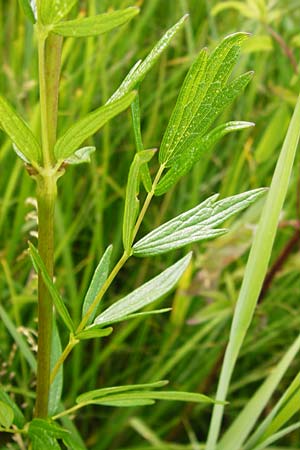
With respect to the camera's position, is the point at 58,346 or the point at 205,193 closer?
the point at 58,346

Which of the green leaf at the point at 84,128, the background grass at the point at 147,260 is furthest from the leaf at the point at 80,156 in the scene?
the background grass at the point at 147,260

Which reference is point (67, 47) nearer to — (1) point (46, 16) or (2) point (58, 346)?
(2) point (58, 346)

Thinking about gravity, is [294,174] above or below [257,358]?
above

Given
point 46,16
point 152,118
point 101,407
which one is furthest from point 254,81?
point 46,16

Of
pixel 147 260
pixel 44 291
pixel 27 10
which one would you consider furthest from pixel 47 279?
pixel 147 260

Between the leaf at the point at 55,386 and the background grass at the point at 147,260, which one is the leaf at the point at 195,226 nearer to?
the leaf at the point at 55,386

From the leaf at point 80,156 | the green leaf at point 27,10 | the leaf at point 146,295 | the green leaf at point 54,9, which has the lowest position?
the leaf at point 146,295

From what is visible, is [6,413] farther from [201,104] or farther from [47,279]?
[201,104]
